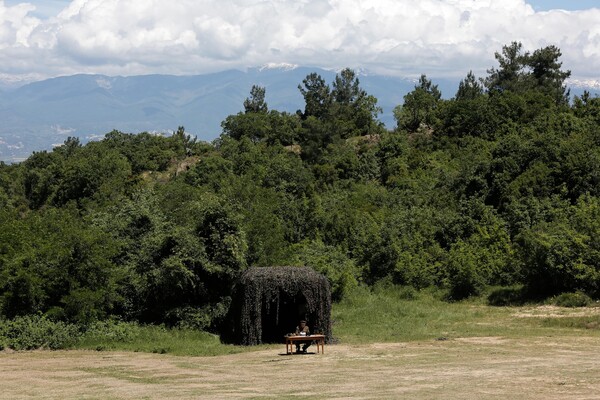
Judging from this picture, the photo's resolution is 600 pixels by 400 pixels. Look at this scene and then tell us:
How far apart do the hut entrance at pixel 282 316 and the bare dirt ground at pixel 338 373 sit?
79.7 inches

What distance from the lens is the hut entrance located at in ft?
96.1

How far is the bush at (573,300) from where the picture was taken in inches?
1371

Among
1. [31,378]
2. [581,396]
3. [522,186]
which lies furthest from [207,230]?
[522,186]

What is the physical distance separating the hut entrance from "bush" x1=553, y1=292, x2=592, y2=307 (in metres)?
13.4

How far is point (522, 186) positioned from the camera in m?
48.7

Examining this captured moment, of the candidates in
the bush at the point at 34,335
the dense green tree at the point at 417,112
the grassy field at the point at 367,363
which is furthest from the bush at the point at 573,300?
the dense green tree at the point at 417,112

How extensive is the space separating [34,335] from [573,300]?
2397 cm

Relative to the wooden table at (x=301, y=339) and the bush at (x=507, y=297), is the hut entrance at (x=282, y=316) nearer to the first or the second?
the wooden table at (x=301, y=339)

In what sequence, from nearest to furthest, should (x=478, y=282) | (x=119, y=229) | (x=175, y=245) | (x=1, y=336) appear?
(x=1, y=336), (x=175, y=245), (x=119, y=229), (x=478, y=282)

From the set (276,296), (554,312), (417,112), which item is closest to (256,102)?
(417,112)

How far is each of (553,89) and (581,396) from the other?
222 feet

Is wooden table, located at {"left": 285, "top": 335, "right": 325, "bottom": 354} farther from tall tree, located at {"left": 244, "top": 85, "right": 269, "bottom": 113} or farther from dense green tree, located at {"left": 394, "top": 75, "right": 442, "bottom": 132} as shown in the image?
tall tree, located at {"left": 244, "top": 85, "right": 269, "bottom": 113}

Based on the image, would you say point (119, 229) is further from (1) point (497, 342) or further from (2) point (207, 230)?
(1) point (497, 342)

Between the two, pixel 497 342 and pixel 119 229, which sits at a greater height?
pixel 119 229
